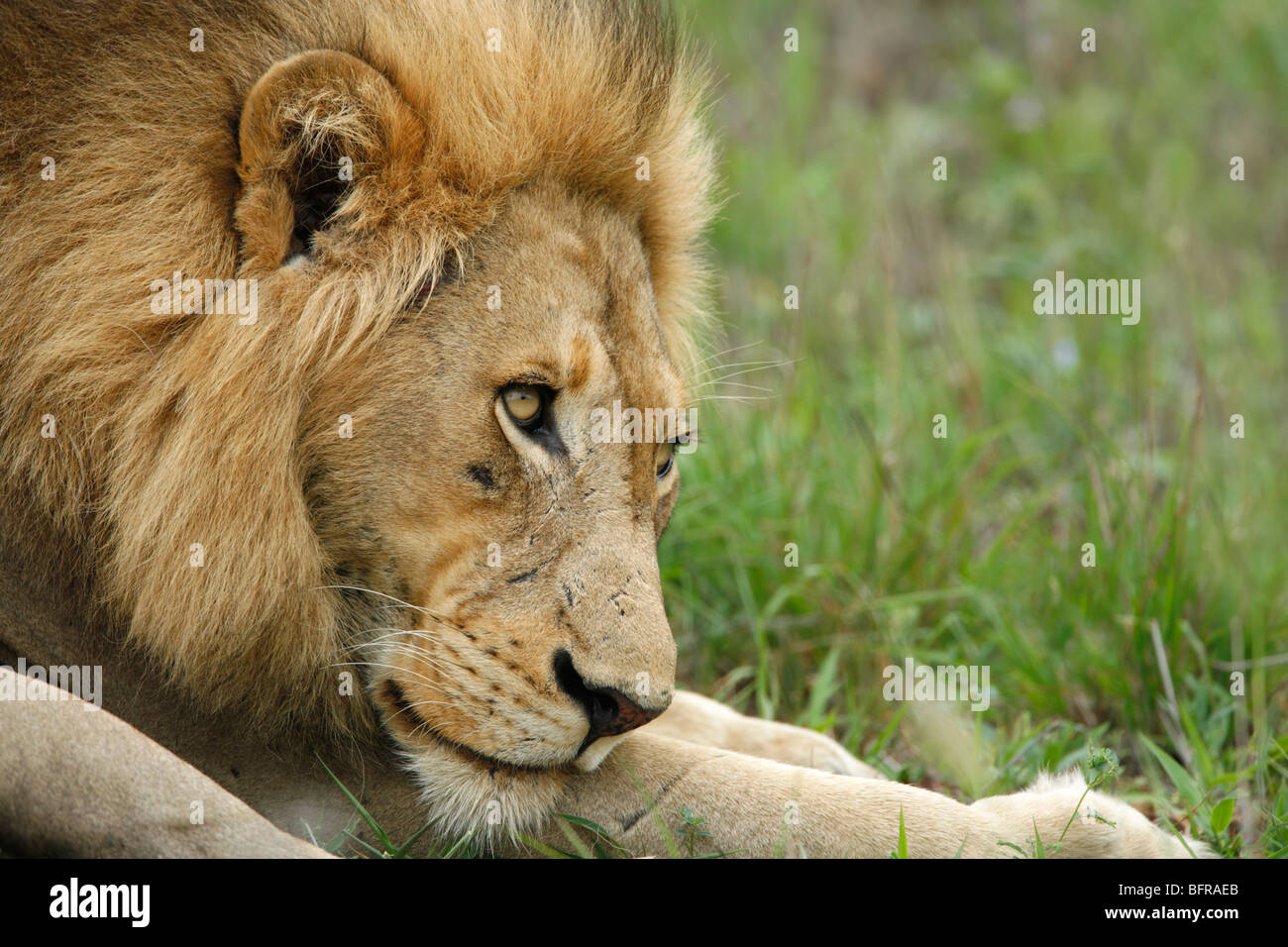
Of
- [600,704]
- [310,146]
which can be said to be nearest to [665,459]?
[600,704]

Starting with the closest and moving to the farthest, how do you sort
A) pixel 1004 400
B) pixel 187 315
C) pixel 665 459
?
pixel 187 315 → pixel 665 459 → pixel 1004 400

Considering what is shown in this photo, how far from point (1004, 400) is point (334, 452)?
376cm

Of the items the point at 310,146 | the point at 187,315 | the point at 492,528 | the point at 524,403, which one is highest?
the point at 310,146

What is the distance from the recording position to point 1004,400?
5.89 m

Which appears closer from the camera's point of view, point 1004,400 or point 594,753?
point 594,753

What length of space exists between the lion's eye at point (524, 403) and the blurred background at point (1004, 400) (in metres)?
0.96

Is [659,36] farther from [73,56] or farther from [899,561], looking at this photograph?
[899,561]

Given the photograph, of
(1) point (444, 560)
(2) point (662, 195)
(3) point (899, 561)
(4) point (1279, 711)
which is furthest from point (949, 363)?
(1) point (444, 560)

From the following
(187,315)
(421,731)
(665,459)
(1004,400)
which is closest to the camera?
(187,315)

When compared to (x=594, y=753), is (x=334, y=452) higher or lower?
higher

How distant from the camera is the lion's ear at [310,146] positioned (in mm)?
2707

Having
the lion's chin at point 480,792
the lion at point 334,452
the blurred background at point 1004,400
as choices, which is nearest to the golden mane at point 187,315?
the lion at point 334,452

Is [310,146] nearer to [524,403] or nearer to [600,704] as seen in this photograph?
[524,403]

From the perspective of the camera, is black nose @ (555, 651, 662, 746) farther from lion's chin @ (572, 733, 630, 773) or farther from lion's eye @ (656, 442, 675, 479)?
lion's eye @ (656, 442, 675, 479)
